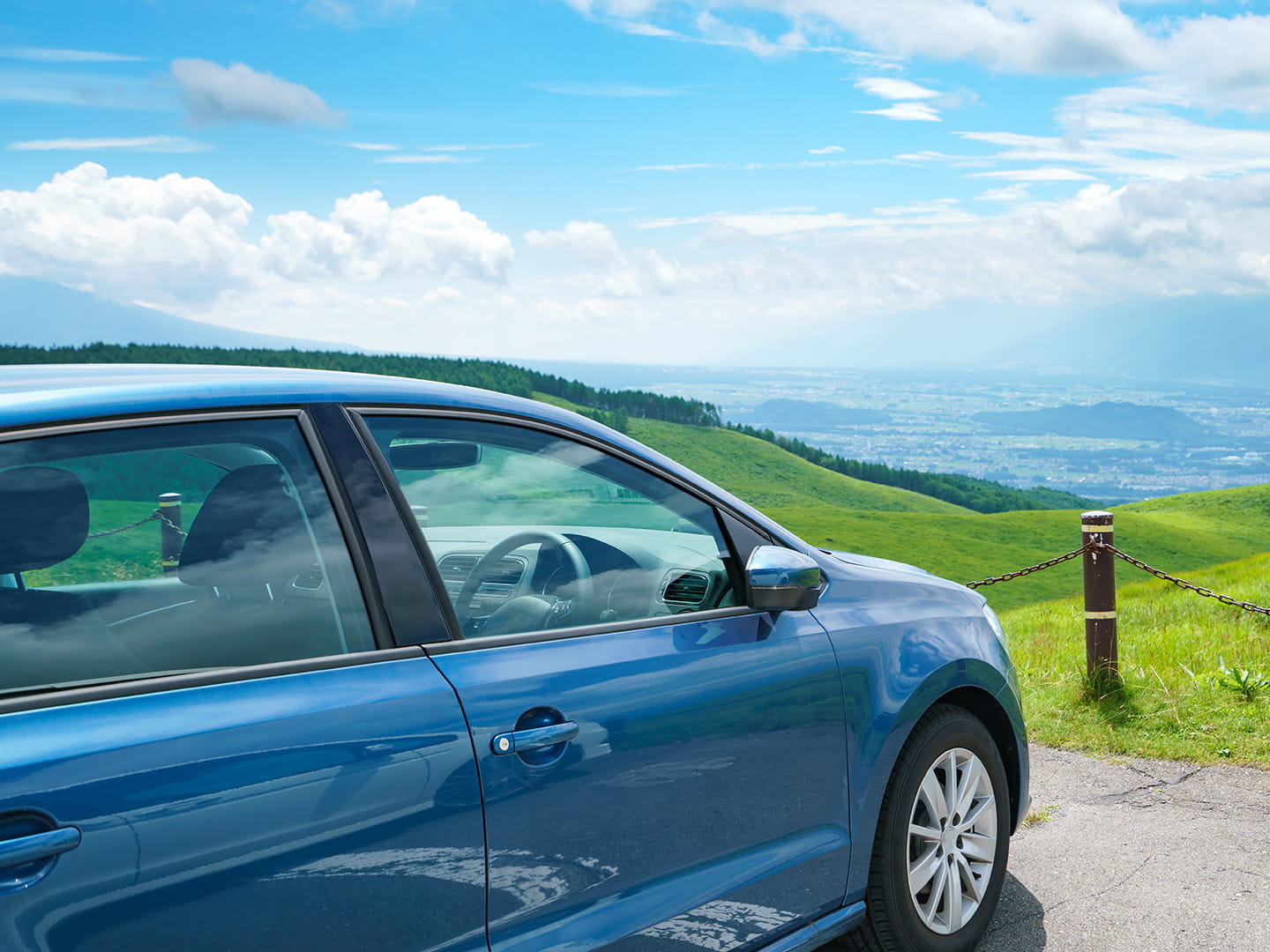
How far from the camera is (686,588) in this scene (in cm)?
274

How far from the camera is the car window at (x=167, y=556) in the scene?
1692 millimetres

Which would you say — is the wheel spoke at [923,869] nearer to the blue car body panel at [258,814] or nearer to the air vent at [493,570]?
the air vent at [493,570]

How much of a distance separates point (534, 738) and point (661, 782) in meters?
0.39

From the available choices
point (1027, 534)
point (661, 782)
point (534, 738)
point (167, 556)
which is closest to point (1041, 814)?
point (661, 782)

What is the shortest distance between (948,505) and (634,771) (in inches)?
4407

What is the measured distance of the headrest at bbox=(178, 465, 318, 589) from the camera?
1956 millimetres

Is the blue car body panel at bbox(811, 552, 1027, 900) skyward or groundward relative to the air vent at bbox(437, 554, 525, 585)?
groundward

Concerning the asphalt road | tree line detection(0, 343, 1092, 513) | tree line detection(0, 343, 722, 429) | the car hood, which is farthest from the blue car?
tree line detection(0, 343, 1092, 513)

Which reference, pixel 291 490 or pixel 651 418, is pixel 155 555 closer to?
pixel 291 490

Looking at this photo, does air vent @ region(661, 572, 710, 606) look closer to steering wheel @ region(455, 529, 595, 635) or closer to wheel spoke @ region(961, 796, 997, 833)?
steering wheel @ region(455, 529, 595, 635)

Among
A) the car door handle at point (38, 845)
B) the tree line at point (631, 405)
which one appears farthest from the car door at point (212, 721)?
the tree line at point (631, 405)

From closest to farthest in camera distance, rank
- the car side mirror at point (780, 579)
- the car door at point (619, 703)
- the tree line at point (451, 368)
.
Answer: the car door at point (619, 703), the car side mirror at point (780, 579), the tree line at point (451, 368)

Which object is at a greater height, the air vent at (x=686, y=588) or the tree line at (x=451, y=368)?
the tree line at (x=451, y=368)

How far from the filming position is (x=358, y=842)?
1.79 m
